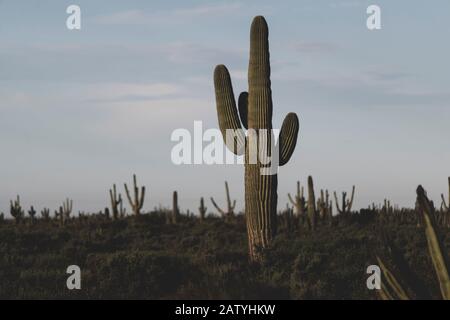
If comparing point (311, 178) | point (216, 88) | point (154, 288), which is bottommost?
point (154, 288)

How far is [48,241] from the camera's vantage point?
A: 974 inches

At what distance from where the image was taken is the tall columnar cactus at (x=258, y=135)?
1944 cm

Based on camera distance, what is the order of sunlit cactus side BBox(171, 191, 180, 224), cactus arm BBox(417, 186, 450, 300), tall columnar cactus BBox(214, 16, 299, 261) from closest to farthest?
cactus arm BBox(417, 186, 450, 300)
tall columnar cactus BBox(214, 16, 299, 261)
sunlit cactus side BBox(171, 191, 180, 224)

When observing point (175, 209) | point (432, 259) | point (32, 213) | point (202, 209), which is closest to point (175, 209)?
point (175, 209)

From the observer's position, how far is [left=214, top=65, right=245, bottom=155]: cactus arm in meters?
19.9

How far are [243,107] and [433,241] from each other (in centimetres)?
1266

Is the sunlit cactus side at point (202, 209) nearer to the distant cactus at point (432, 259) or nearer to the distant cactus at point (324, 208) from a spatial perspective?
the distant cactus at point (324, 208)

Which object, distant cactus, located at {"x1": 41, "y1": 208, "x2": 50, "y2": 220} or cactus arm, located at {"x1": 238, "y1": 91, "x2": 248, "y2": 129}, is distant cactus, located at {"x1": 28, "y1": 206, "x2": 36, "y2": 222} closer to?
distant cactus, located at {"x1": 41, "y1": 208, "x2": 50, "y2": 220}

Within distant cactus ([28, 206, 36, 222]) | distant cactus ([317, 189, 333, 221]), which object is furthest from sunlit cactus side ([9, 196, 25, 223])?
distant cactus ([317, 189, 333, 221])

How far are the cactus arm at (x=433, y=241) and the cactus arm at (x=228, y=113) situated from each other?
1126cm
